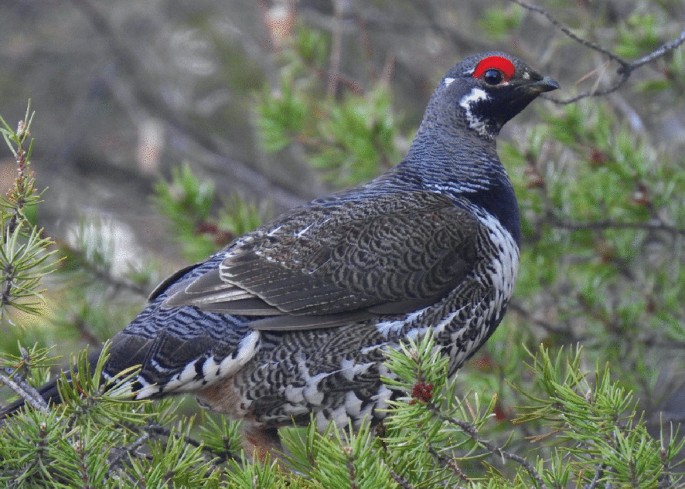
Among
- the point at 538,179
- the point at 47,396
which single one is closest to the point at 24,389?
the point at 47,396

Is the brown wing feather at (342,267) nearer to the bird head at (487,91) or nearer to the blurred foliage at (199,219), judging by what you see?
Answer: the bird head at (487,91)

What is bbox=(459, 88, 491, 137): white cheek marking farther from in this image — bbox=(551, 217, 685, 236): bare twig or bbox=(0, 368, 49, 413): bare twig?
bbox=(0, 368, 49, 413): bare twig

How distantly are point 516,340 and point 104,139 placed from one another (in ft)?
23.0

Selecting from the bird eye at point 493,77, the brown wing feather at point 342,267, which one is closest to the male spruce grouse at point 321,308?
the brown wing feather at point 342,267

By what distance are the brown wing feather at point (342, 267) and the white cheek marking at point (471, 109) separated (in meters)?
0.71

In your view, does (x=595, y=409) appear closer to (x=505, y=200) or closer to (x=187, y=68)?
(x=505, y=200)

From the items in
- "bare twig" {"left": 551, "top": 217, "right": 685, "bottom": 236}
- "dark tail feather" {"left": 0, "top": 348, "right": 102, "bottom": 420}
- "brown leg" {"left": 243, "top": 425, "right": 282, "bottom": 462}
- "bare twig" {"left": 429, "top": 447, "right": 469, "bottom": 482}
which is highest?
"bare twig" {"left": 551, "top": 217, "right": 685, "bottom": 236}

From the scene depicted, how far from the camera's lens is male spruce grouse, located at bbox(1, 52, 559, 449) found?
360 cm

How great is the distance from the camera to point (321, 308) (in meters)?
3.65

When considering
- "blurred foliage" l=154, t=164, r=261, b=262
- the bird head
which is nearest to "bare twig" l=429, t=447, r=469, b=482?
the bird head

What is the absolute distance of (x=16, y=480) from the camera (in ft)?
8.39

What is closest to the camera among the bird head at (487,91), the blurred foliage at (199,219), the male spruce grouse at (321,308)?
the male spruce grouse at (321,308)

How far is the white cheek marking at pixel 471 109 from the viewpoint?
4.40 meters

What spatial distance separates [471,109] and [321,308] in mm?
1379
